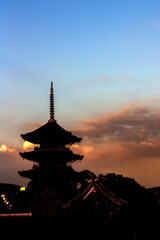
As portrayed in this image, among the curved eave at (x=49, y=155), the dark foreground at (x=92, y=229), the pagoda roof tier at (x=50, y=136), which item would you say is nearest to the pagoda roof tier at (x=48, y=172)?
the curved eave at (x=49, y=155)

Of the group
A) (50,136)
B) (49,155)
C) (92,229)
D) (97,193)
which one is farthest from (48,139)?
(92,229)

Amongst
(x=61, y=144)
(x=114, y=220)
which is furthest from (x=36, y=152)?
(x=114, y=220)

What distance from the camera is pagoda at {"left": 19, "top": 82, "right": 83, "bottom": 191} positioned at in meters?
48.3

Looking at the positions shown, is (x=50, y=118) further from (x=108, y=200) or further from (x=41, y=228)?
(x=41, y=228)

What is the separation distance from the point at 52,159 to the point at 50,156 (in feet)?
1.91

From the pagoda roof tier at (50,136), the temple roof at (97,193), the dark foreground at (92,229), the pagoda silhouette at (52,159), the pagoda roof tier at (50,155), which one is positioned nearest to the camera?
the dark foreground at (92,229)

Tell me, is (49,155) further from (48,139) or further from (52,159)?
(48,139)

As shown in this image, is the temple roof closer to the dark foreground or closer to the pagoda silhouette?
the pagoda silhouette

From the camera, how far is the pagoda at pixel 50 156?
4834cm

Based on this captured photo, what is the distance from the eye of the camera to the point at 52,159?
49625 mm

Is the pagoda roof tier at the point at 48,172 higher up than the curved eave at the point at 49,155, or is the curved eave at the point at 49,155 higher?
the curved eave at the point at 49,155

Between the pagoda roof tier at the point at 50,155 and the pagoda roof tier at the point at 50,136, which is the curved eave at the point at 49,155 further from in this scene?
the pagoda roof tier at the point at 50,136

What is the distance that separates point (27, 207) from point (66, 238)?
27.3 m

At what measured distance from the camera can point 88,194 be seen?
36.8 meters
